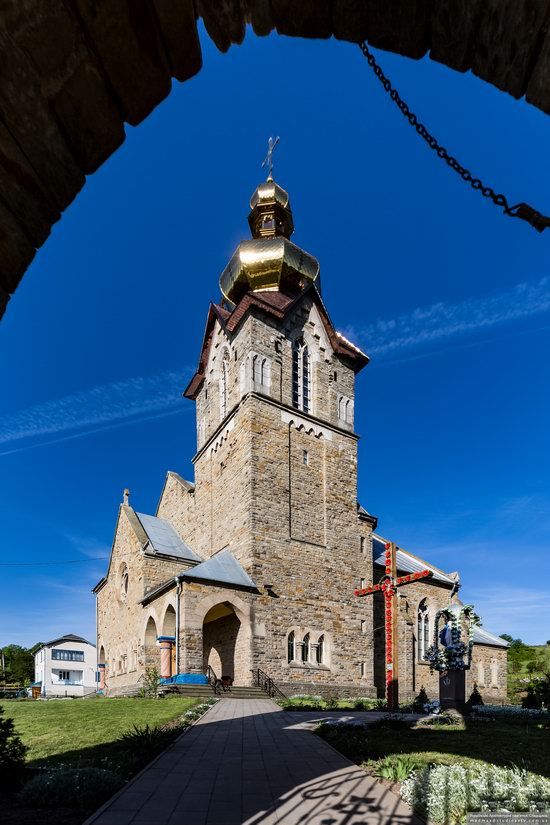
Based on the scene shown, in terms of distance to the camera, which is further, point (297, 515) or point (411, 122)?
point (297, 515)

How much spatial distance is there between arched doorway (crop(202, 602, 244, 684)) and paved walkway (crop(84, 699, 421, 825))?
12559 millimetres

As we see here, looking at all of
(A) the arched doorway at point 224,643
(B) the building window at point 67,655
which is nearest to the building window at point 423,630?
(A) the arched doorway at point 224,643

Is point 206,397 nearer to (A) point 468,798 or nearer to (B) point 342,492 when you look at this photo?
(B) point 342,492

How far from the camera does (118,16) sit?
2914 mm

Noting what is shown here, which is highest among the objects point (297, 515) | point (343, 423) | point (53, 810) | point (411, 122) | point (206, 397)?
point (206, 397)

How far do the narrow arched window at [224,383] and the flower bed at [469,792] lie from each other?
2218 cm

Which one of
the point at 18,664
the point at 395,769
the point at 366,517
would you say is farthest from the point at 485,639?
the point at 18,664

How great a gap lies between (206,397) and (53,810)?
25.2 meters

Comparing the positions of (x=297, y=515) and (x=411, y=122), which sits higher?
(x=411, y=122)

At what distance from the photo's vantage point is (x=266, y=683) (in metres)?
20.4

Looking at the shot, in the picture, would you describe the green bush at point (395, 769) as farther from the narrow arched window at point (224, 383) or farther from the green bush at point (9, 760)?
the narrow arched window at point (224, 383)

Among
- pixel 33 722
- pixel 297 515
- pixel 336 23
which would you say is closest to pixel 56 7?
pixel 336 23

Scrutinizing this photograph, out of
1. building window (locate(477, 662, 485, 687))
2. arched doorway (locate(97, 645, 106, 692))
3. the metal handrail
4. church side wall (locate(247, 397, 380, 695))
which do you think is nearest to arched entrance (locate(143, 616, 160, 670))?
the metal handrail

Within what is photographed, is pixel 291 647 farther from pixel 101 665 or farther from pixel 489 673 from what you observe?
pixel 489 673
